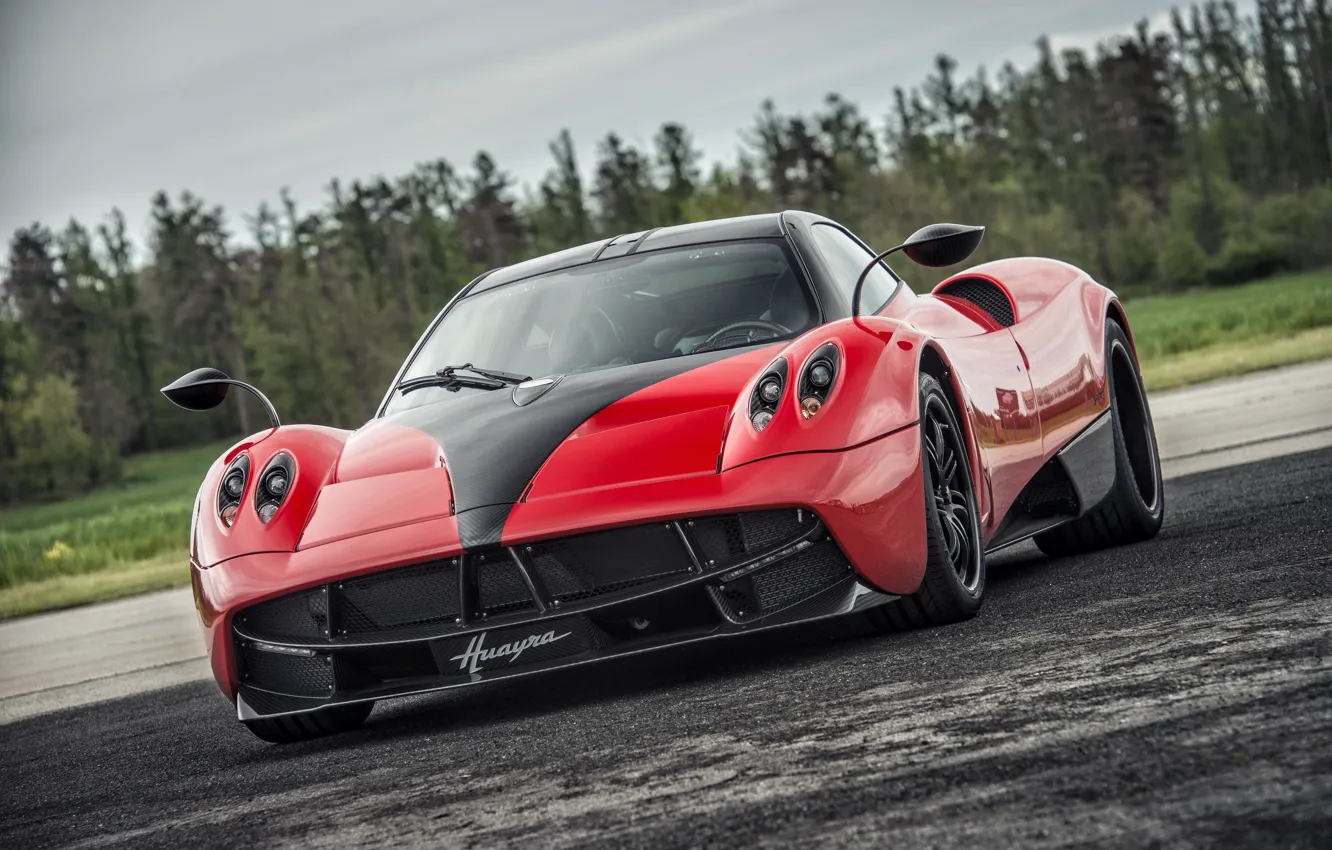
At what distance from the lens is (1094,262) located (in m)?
82.2

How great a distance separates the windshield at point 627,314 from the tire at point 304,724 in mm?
1129

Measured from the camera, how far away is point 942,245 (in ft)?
16.3

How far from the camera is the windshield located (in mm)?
5301

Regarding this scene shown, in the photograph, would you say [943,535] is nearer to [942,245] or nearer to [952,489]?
[952,489]

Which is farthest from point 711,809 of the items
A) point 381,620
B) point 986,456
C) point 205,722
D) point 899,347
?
point 205,722

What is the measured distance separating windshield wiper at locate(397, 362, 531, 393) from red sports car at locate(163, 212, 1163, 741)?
17mm

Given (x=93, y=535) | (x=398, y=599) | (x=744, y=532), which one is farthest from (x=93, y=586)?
(x=744, y=532)

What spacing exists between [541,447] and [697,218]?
279 feet

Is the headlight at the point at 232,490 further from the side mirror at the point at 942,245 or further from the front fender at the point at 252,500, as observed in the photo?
the side mirror at the point at 942,245

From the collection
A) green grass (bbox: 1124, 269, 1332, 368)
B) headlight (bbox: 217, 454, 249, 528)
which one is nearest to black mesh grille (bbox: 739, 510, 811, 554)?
headlight (bbox: 217, 454, 249, 528)

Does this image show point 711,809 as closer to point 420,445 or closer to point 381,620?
point 381,620

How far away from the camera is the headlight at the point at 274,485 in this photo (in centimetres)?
484

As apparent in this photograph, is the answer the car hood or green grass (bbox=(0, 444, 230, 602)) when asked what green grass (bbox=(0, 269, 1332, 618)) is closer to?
green grass (bbox=(0, 444, 230, 602))

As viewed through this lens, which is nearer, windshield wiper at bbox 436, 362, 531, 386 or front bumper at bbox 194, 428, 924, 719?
front bumper at bbox 194, 428, 924, 719
